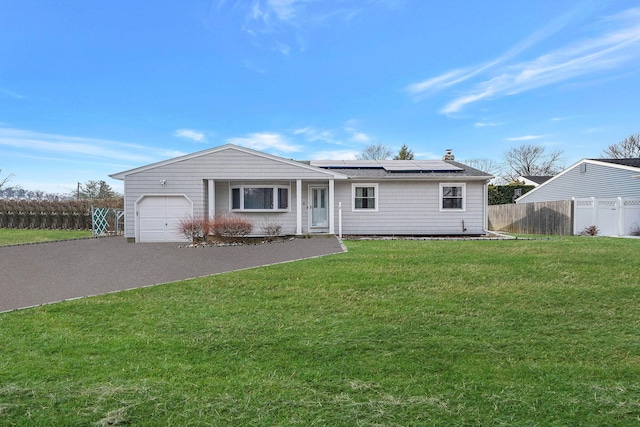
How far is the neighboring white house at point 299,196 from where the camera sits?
15375 millimetres

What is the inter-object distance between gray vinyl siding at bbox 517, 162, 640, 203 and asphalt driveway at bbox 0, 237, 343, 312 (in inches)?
742

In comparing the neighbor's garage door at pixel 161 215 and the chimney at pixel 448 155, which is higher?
the chimney at pixel 448 155

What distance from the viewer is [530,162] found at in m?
48.9

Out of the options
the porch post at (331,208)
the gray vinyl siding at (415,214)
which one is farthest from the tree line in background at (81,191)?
the gray vinyl siding at (415,214)

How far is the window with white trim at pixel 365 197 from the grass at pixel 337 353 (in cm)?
946

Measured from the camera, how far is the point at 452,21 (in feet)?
43.4

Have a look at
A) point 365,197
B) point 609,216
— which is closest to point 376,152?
point 609,216

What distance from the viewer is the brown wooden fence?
18.6 meters

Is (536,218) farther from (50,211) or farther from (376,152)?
(50,211)

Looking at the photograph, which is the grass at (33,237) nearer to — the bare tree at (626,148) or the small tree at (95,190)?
the small tree at (95,190)

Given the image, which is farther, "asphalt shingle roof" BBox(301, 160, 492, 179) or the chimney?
the chimney

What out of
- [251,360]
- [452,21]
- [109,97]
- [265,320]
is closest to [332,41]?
[452,21]

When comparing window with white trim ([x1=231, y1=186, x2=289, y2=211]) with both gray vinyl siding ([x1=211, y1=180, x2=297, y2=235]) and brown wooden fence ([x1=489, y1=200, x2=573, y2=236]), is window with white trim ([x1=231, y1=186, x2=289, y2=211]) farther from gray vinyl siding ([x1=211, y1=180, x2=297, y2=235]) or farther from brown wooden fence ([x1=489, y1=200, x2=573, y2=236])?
brown wooden fence ([x1=489, y1=200, x2=573, y2=236])

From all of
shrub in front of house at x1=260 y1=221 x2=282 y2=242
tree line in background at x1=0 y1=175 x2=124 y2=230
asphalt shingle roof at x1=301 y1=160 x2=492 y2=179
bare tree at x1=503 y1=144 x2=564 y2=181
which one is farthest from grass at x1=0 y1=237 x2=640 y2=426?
bare tree at x1=503 y1=144 x2=564 y2=181
